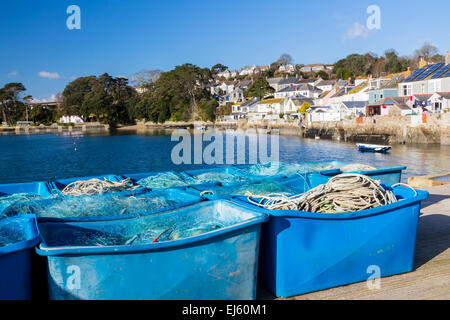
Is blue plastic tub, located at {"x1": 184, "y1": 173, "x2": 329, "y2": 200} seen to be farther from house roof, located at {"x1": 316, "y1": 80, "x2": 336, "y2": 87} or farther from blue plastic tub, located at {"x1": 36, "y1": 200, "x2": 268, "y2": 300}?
house roof, located at {"x1": 316, "y1": 80, "x2": 336, "y2": 87}

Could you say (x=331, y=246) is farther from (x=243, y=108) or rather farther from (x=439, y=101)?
(x=243, y=108)

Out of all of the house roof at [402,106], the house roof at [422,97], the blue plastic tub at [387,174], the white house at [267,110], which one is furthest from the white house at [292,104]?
the blue plastic tub at [387,174]

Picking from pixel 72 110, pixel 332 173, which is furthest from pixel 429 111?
pixel 72 110

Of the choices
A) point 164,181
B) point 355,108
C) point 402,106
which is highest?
point 355,108

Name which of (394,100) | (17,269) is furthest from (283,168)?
(394,100)

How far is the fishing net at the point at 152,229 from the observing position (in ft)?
12.5

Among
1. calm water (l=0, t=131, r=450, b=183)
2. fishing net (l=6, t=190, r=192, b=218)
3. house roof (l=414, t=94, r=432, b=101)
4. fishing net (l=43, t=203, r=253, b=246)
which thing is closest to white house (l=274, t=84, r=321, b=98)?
house roof (l=414, t=94, r=432, b=101)

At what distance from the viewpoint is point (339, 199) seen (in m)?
4.59

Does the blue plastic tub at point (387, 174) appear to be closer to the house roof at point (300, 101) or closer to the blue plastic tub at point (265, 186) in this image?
the blue plastic tub at point (265, 186)

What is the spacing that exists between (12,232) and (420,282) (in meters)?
4.36

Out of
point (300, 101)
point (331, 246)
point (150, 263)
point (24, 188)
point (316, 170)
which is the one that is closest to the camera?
point (150, 263)
